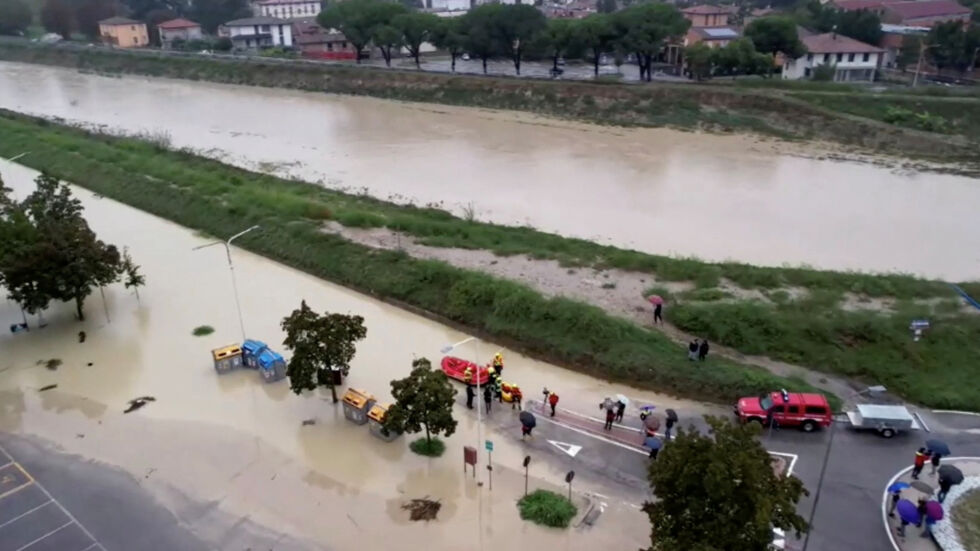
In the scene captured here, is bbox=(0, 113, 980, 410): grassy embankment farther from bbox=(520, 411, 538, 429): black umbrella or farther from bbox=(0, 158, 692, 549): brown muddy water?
bbox=(520, 411, 538, 429): black umbrella

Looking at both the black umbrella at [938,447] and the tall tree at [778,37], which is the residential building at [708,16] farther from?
the black umbrella at [938,447]

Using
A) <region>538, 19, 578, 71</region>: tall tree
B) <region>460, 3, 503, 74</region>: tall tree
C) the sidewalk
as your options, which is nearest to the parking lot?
the sidewalk

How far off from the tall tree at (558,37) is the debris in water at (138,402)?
43194 millimetres

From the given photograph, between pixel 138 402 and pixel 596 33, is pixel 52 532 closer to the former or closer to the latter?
pixel 138 402

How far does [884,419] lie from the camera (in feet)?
49.7

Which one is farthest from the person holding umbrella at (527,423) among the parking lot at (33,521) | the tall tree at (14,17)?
the tall tree at (14,17)

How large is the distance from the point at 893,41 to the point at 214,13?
71.0 m

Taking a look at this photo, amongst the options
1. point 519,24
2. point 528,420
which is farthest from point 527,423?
point 519,24

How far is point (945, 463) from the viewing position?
14.4 meters

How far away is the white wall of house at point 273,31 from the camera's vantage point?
79062mm

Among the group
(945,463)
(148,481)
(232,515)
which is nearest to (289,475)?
(232,515)

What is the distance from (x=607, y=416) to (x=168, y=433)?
9717 mm

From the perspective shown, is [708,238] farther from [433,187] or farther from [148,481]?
[148,481]

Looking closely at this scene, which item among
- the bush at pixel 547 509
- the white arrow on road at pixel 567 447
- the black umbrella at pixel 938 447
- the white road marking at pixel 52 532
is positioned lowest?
the white road marking at pixel 52 532
